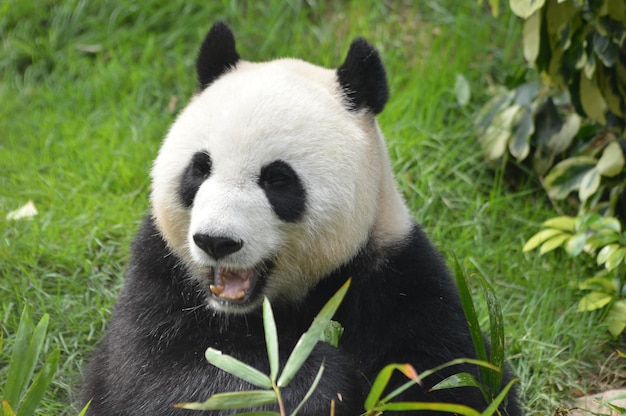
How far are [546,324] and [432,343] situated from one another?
1.69 m

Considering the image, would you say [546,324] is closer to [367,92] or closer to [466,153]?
[466,153]

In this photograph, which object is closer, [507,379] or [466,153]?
[507,379]

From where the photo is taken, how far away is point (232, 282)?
11.3 ft

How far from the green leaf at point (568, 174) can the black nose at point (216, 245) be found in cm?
296

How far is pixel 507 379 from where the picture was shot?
3.77 meters

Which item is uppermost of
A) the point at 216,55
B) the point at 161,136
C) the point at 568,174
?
the point at 216,55

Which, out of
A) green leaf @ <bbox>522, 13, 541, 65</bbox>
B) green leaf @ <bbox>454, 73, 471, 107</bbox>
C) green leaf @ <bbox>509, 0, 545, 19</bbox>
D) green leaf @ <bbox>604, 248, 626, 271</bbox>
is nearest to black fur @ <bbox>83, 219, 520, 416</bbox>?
green leaf @ <bbox>604, 248, 626, 271</bbox>

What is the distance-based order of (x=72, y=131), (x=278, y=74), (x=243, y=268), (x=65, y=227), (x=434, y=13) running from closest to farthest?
(x=243, y=268), (x=278, y=74), (x=65, y=227), (x=72, y=131), (x=434, y=13)

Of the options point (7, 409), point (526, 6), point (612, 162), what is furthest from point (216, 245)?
point (612, 162)

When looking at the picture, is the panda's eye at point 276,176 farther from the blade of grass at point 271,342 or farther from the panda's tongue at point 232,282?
the blade of grass at point 271,342

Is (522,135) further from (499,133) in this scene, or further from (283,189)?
(283,189)

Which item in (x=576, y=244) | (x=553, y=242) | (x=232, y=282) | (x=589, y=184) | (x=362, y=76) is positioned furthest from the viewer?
(x=589, y=184)

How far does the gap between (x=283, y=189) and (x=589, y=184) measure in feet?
8.64

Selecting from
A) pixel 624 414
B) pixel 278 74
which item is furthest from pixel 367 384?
pixel 278 74
